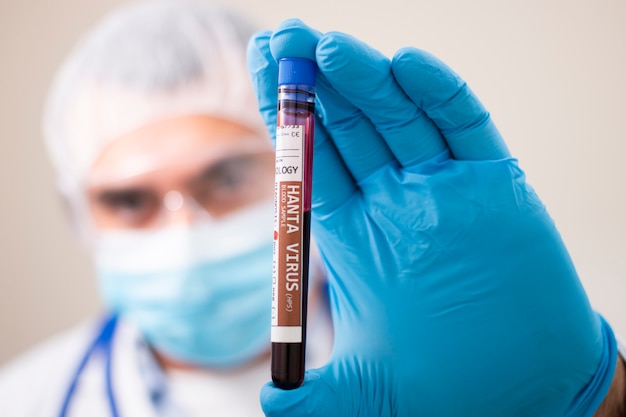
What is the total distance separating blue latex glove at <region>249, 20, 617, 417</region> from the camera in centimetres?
72

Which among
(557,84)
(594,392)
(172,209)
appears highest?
(557,84)

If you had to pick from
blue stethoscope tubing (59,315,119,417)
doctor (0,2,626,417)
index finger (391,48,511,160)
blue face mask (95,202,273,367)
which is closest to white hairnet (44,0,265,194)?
blue face mask (95,202,273,367)

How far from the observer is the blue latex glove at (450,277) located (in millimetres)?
722

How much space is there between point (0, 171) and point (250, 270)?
48.2 inches

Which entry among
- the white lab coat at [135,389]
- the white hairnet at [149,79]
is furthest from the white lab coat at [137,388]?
the white hairnet at [149,79]

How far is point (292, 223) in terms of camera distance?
25.9 inches

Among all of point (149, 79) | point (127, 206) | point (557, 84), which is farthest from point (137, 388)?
point (557, 84)

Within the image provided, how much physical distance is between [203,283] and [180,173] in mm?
286

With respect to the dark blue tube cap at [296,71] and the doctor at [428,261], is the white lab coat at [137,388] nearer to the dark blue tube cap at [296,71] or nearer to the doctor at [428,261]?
the doctor at [428,261]

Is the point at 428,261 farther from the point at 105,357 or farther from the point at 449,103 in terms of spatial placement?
the point at 105,357

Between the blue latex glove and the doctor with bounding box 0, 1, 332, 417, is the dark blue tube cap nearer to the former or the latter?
the blue latex glove

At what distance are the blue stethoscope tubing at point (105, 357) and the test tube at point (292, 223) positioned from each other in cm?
102

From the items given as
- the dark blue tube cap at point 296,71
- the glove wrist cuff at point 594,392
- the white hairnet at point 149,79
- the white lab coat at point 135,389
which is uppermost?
the white hairnet at point 149,79

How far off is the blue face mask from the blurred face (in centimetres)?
4
